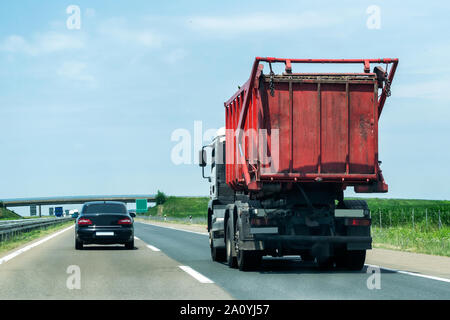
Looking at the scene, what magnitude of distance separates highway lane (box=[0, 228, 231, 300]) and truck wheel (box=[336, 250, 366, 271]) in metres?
3.34

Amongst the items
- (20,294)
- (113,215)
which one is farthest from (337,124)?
(113,215)

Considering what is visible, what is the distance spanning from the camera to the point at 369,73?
1318 cm

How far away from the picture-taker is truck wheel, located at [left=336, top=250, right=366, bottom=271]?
13703 mm

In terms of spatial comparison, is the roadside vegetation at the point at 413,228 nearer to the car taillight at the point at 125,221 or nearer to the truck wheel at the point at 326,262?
the truck wheel at the point at 326,262

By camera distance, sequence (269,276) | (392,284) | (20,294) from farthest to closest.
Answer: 1. (269,276)
2. (392,284)
3. (20,294)

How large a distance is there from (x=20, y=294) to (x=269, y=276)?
462cm

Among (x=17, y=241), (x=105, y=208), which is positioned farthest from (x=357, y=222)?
(x=17, y=241)

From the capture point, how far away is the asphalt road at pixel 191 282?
32.2 ft

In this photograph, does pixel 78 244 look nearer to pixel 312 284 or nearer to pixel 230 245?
pixel 230 245

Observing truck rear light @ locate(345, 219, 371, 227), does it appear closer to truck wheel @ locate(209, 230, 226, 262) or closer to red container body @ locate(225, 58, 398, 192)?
red container body @ locate(225, 58, 398, 192)

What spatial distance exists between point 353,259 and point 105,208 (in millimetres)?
10540

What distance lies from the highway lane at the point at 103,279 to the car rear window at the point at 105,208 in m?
3.98

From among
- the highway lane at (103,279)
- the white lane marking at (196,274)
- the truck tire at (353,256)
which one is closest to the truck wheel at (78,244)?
the highway lane at (103,279)
